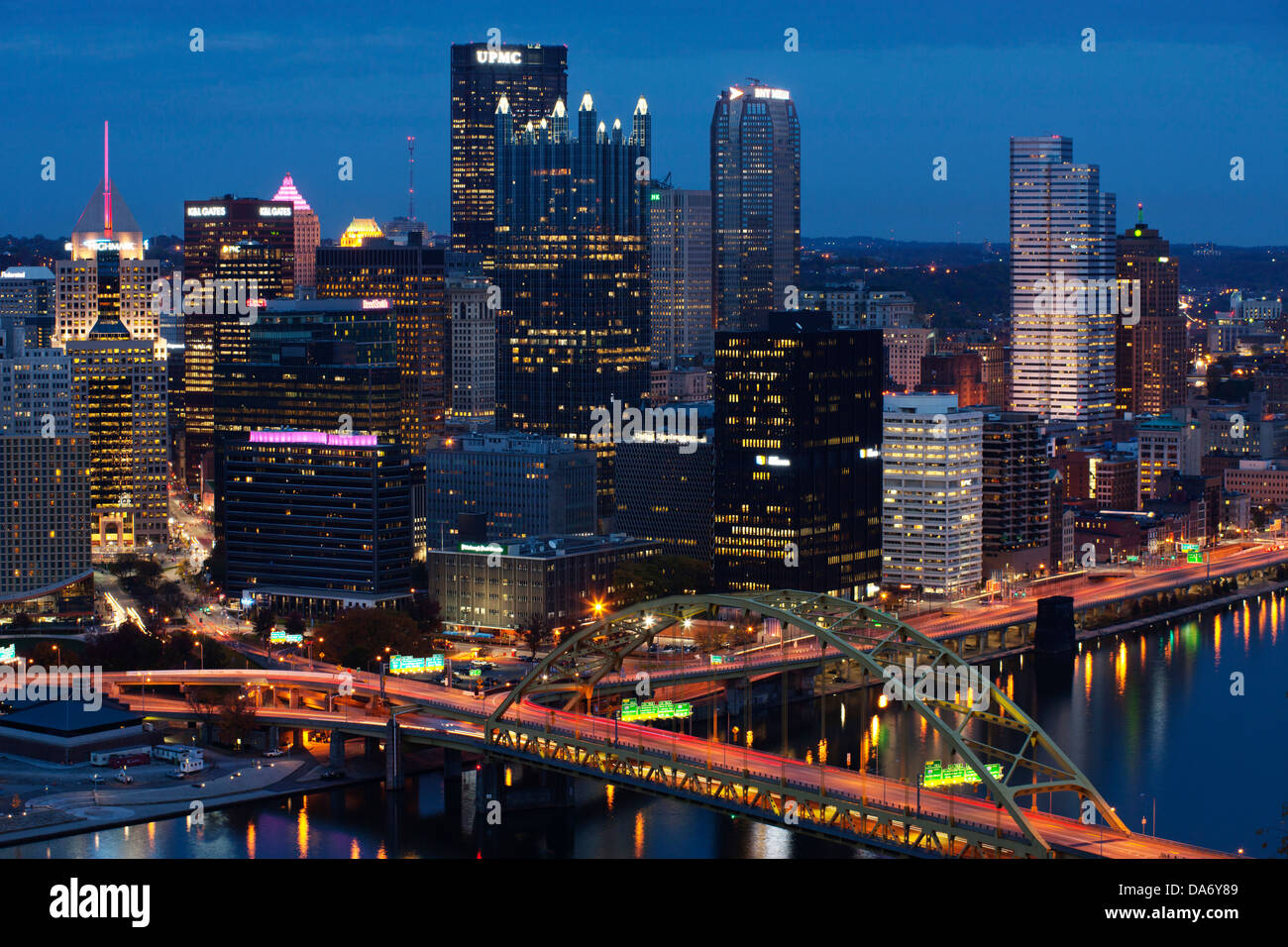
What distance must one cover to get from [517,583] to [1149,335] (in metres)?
86.1

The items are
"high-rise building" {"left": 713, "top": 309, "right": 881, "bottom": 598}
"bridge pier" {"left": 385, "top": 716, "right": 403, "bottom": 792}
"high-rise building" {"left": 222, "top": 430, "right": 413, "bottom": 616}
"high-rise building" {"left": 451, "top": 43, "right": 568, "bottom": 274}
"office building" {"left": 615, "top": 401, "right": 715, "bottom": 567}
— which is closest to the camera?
"bridge pier" {"left": 385, "top": 716, "right": 403, "bottom": 792}

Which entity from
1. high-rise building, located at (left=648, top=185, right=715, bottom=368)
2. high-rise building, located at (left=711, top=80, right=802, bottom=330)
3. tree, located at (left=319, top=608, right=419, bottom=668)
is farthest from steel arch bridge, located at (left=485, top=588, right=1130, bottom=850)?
high-rise building, located at (left=711, top=80, right=802, bottom=330)

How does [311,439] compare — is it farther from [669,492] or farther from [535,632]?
[669,492]

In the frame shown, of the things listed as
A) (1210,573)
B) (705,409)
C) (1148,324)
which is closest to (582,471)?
(705,409)

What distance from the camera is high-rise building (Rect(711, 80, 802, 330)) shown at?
148 metres

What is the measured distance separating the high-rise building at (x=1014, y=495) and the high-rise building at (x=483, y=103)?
58.8 metres

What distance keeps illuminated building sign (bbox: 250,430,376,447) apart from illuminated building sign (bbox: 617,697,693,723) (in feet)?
69.6

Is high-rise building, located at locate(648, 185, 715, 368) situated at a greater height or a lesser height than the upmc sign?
lesser

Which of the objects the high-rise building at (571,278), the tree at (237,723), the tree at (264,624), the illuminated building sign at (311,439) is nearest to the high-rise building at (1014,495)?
the high-rise building at (571,278)

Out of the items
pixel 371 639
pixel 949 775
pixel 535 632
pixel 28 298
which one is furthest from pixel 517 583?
pixel 28 298

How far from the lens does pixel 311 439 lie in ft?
226

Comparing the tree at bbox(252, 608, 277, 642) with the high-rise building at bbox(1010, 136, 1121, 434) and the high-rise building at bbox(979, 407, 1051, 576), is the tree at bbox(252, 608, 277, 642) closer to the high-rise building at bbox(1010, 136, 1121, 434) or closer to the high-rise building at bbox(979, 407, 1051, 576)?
the high-rise building at bbox(979, 407, 1051, 576)

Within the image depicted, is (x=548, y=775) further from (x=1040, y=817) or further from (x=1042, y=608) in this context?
(x=1042, y=608)

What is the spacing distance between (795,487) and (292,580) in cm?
1759
